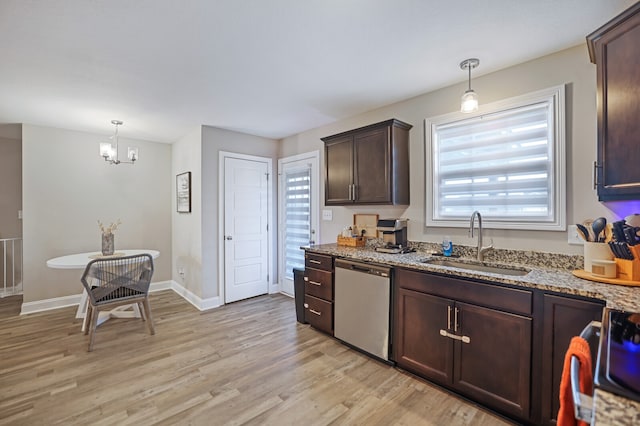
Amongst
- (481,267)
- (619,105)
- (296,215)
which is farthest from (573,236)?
(296,215)

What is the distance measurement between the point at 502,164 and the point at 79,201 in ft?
17.4

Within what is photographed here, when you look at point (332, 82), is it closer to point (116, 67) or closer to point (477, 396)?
point (116, 67)

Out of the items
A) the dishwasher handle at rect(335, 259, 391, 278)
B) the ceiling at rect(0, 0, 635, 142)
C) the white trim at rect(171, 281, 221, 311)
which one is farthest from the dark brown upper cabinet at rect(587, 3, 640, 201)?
the white trim at rect(171, 281, 221, 311)

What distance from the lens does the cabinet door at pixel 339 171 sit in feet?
10.5

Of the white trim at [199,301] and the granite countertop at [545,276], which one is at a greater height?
the granite countertop at [545,276]

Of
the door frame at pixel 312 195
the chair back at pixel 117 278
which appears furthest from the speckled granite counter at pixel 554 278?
the chair back at pixel 117 278

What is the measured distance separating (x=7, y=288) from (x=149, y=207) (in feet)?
7.97

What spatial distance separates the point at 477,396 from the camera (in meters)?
1.92

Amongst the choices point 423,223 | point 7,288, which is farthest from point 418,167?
point 7,288

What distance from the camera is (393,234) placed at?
117 inches

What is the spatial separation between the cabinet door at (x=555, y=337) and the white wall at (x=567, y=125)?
680 mm

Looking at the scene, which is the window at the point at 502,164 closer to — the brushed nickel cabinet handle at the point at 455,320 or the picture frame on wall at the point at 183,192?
the brushed nickel cabinet handle at the point at 455,320

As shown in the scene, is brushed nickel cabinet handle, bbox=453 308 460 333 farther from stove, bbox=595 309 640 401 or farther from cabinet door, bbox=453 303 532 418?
stove, bbox=595 309 640 401

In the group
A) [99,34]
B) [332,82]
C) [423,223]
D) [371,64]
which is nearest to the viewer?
[99,34]
